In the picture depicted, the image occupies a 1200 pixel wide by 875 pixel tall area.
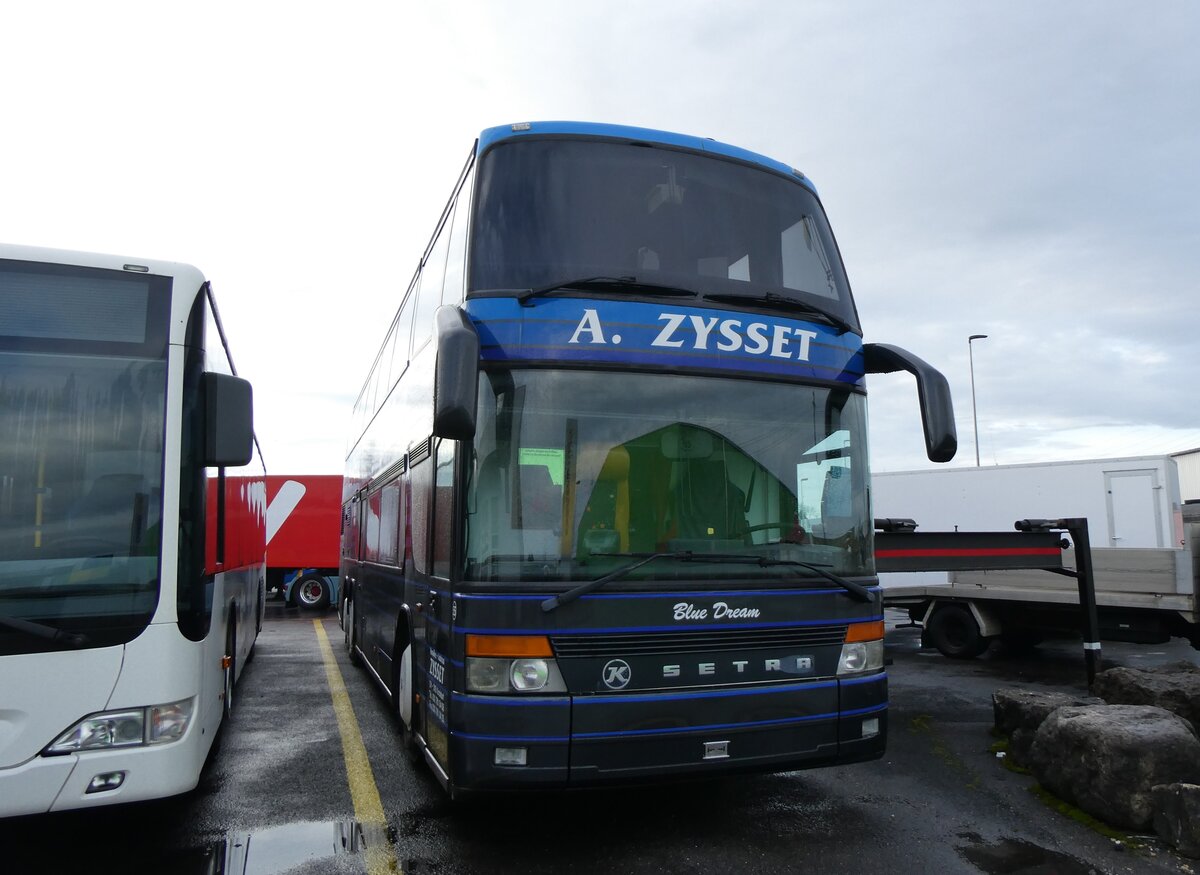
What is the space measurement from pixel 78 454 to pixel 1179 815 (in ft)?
18.9

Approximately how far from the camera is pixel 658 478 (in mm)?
4547

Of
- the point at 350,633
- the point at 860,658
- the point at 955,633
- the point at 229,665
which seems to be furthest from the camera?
the point at 955,633

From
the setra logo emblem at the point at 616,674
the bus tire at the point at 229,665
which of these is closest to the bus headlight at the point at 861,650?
the setra logo emblem at the point at 616,674

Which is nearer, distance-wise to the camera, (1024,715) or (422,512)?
(422,512)

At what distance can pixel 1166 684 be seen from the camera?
6.79 metres

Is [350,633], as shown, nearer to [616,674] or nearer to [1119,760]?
[616,674]

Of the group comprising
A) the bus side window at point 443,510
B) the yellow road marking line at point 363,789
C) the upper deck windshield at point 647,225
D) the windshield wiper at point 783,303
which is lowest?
the yellow road marking line at point 363,789

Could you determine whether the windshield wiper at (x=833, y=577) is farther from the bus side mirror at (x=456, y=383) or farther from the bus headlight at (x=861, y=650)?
the bus side mirror at (x=456, y=383)

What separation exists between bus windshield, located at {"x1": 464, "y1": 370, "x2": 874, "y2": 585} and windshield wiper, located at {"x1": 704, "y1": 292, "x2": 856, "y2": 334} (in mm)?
437

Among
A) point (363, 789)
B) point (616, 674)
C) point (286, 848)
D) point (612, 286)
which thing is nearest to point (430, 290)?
point (612, 286)

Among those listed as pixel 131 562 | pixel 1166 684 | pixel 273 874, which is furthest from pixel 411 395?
pixel 1166 684

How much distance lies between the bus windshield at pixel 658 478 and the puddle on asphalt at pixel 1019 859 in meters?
1.55

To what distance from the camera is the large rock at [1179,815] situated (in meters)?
4.51

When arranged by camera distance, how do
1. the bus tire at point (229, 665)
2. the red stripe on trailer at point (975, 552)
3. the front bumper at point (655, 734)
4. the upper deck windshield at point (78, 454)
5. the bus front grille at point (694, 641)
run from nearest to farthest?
the upper deck windshield at point (78, 454), the front bumper at point (655, 734), the bus front grille at point (694, 641), the bus tire at point (229, 665), the red stripe on trailer at point (975, 552)
